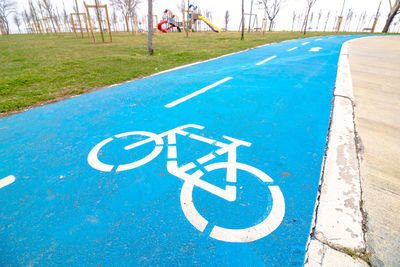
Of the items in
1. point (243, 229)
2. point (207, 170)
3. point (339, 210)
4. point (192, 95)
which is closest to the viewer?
point (243, 229)

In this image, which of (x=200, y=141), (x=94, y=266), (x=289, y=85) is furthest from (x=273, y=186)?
(x=289, y=85)

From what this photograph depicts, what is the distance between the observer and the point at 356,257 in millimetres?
1544

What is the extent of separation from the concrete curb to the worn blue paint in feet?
0.31

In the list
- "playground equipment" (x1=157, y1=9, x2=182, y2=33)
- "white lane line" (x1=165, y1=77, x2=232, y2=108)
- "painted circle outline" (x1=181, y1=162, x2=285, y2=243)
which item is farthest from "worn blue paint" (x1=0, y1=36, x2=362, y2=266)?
"playground equipment" (x1=157, y1=9, x2=182, y2=33)

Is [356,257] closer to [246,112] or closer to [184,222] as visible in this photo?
[184,222]

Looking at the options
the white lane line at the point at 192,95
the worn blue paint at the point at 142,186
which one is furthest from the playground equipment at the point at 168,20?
the worn blue paint at the point at 142,186

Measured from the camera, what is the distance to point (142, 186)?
2275 mm

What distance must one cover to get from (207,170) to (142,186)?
2.57 feet

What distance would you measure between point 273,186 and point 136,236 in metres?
1.49

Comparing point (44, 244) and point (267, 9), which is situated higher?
point (267, 9)

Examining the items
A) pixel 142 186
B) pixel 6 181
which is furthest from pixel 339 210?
pixel 6 181

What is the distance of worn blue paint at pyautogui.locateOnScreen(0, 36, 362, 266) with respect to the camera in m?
1.65

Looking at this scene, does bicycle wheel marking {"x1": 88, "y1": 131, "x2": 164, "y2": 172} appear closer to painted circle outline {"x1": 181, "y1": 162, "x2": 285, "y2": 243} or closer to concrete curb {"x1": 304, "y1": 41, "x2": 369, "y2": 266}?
painted circle outline {"x1": 181, "y1": 162, "x2": 285, "y2": 243}

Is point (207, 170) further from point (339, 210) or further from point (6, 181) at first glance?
point (6, 181)
